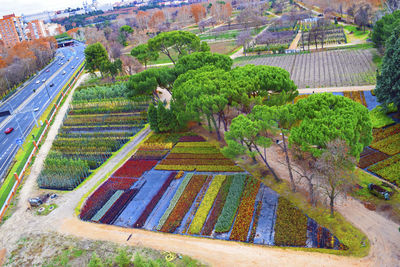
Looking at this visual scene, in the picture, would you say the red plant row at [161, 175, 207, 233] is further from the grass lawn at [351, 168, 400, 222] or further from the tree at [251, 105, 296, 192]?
the grass lawn at [351, 168, 400, 222]

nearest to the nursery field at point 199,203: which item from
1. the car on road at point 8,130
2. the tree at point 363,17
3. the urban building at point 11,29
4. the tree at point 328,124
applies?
the tree at point 328,124

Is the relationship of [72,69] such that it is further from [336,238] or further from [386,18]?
[336,238]

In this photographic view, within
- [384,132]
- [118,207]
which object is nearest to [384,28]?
[384,132]

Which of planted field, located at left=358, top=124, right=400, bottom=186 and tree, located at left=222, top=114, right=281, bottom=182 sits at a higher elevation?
tree, located at left=222, top=114, right=281, bottom=182

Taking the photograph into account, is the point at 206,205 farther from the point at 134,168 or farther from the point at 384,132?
the point at 384,132

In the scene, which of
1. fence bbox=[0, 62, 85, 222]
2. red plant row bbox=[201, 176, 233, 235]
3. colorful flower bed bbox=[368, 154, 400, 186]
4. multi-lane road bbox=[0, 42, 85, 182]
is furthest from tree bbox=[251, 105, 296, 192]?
multi-lane road bbox=[0, 42, 85, 182]

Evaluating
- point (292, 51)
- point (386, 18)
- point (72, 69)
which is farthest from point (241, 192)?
point (72, 69)
